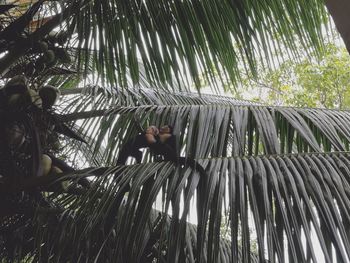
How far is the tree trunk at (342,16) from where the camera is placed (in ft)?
1.94

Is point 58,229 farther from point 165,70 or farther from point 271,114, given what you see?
point 271,114

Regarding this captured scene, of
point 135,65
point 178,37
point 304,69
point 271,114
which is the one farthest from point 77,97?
point 304,69

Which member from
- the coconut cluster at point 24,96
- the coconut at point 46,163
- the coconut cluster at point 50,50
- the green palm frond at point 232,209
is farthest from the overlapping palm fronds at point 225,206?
the coconut cluster at point 50,50

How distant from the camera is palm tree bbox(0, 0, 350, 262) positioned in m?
0.87

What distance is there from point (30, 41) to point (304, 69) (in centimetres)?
375

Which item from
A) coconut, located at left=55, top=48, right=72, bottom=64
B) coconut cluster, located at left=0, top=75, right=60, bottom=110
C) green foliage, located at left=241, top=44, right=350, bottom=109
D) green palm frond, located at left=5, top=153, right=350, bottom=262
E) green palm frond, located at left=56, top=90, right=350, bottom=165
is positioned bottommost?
green palm frond, located at left=5, top=153, right=350, bottom=262

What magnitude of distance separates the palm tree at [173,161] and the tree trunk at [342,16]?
0.32 metres

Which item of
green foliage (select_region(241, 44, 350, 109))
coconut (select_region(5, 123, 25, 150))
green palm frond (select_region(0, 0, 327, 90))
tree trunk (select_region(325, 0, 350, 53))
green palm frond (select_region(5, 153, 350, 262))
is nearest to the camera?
tree trunk (select_region(325, 0, 350, 53))

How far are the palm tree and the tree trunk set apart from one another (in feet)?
1.07

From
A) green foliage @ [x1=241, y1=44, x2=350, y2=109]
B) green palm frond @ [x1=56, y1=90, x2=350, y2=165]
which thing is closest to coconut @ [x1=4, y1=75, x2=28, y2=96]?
green palm frond @ [x1=56, y1=90, x2=350, y2=165]

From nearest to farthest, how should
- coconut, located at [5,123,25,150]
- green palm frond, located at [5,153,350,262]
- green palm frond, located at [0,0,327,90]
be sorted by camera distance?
green palm frond, located at [5,153,350,262] → coconut, located at [5,123,25,150] → green palm frond, located at [0,0,327,90]

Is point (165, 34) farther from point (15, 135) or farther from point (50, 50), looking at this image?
point (15, 135)

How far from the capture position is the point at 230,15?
4.65 ft

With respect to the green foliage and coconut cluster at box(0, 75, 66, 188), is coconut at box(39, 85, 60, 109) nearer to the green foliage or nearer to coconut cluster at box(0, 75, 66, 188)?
coconut cluster at box(0, 75, 66, 188)
